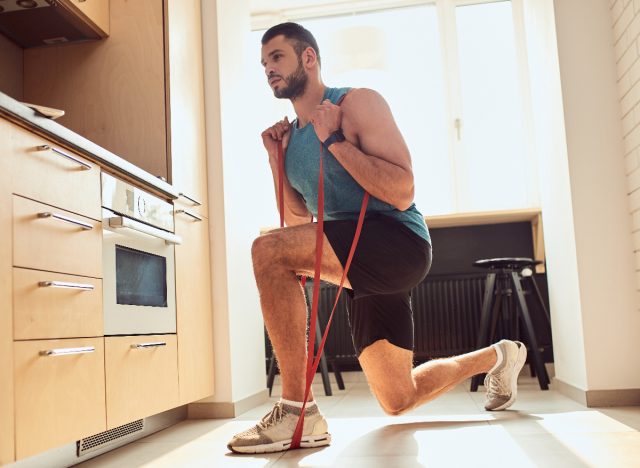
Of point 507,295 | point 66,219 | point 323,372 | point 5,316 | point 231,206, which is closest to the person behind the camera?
point 5,316

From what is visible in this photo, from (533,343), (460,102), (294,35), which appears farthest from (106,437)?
(460,102)

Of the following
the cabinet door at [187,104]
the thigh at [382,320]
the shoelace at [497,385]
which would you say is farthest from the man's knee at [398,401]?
the cabinet door at [187,104]

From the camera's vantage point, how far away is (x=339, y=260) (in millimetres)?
2123

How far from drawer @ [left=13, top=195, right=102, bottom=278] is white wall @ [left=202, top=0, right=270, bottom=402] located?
112 centimetres

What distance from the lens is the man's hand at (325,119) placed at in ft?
7.06

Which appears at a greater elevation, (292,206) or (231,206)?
(231,206)

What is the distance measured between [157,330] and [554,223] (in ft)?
6.28

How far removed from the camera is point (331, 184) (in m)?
2.31

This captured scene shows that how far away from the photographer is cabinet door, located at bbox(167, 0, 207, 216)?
9.47 ft

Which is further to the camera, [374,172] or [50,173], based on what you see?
[374,172]

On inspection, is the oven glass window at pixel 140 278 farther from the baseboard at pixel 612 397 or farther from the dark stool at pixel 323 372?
the baseboard at pixel 612 397

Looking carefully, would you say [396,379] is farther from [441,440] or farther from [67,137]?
[67,137]

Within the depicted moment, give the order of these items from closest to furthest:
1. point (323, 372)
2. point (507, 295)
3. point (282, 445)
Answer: point (282, 445), point (323, 372), point (507, 295)

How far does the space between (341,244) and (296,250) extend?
0.13 metres
